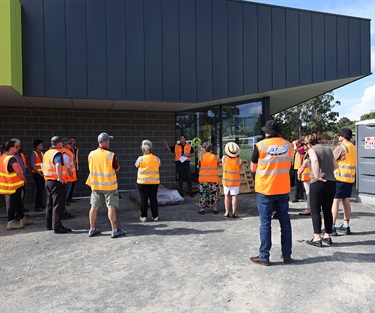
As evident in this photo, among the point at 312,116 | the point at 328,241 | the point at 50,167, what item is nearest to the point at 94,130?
the point at 50,167

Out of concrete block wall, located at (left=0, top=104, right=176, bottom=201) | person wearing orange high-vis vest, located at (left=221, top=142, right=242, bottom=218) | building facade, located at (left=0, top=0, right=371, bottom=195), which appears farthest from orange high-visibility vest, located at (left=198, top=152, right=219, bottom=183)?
concrete block wall, located at (left=0, top=104, right=176, bottom=201)

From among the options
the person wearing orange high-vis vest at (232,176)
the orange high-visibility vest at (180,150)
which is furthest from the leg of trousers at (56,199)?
the orange high-visibility vest at (180,150)

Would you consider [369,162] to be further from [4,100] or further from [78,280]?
[4,100]

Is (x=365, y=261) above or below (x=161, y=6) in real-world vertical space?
below

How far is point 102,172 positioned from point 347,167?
4.36 metres

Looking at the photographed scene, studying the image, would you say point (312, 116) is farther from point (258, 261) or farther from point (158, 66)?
point (258, 261)

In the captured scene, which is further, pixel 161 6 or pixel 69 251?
pixel 161 6

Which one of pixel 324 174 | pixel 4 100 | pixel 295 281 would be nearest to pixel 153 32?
pixel 4 100

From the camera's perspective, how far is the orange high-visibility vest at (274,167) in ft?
13.1

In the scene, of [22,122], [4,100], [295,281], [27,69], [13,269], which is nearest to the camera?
[295,281]

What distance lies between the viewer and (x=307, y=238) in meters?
5.16

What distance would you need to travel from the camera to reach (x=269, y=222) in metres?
4.04

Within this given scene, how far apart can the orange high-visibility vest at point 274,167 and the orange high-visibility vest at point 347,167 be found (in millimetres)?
1949

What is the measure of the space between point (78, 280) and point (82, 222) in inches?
114
